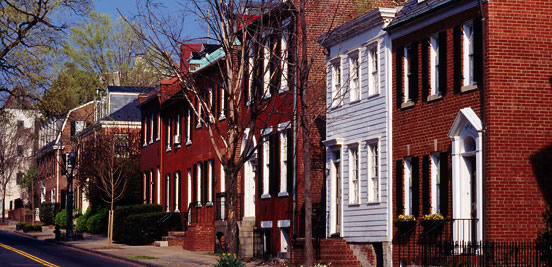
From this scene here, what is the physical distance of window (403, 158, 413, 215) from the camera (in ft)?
89.9

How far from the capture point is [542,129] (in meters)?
23.7

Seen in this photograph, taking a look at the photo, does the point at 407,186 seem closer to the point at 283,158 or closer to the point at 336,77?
the point at 336,77

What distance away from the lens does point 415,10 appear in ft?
90.4

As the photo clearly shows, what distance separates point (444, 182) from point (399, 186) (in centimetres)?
272

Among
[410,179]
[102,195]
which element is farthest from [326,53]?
[102,195]

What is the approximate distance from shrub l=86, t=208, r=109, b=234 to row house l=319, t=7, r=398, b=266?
30.2m

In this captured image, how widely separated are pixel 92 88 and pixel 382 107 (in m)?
54.3

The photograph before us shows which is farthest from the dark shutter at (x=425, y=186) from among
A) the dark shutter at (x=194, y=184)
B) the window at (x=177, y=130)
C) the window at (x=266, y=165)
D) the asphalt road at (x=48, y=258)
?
the window at (x=177, y=130)

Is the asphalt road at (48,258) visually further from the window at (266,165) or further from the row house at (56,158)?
the row house at (56,158)

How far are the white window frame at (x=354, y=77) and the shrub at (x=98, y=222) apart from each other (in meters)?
31.9

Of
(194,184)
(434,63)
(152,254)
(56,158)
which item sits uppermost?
(434,63)

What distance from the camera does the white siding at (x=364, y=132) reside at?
28719 millimetres

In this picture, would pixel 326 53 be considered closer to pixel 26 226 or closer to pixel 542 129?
pixel 542 129

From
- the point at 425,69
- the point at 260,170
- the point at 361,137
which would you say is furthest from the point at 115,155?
the point at 425,69
